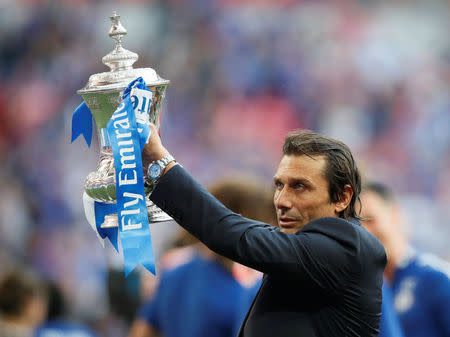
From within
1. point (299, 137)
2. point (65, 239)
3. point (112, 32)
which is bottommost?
point (65, 239)

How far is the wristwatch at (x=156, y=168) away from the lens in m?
2.21

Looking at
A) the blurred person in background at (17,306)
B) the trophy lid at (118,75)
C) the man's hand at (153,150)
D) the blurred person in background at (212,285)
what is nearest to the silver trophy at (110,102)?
the trophy lid at (118,75)

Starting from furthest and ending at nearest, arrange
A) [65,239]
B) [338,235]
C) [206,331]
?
[65,239] → [206,331] → [338,235]

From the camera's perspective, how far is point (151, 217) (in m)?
2.41

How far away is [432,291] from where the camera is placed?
3869 mm

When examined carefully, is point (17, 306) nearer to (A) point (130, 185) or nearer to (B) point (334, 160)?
(A) point (130, 185)

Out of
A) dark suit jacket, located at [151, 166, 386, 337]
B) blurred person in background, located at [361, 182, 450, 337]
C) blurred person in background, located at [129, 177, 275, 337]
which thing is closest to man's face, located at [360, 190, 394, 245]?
blurred person in background, located at [361, 182, 450, 337]

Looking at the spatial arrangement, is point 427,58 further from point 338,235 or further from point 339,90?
point 338,235

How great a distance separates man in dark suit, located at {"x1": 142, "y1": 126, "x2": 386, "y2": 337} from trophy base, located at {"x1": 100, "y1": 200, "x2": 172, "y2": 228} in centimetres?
21

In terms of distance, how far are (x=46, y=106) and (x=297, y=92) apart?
315cm

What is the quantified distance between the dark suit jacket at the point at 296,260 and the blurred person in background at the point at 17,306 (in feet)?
8.97

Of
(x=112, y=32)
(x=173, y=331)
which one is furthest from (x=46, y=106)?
(x=112, y=32)

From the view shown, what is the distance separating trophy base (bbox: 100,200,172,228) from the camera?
7.88 ft

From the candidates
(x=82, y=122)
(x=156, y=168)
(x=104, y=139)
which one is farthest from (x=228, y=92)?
(x=156, y=168)
